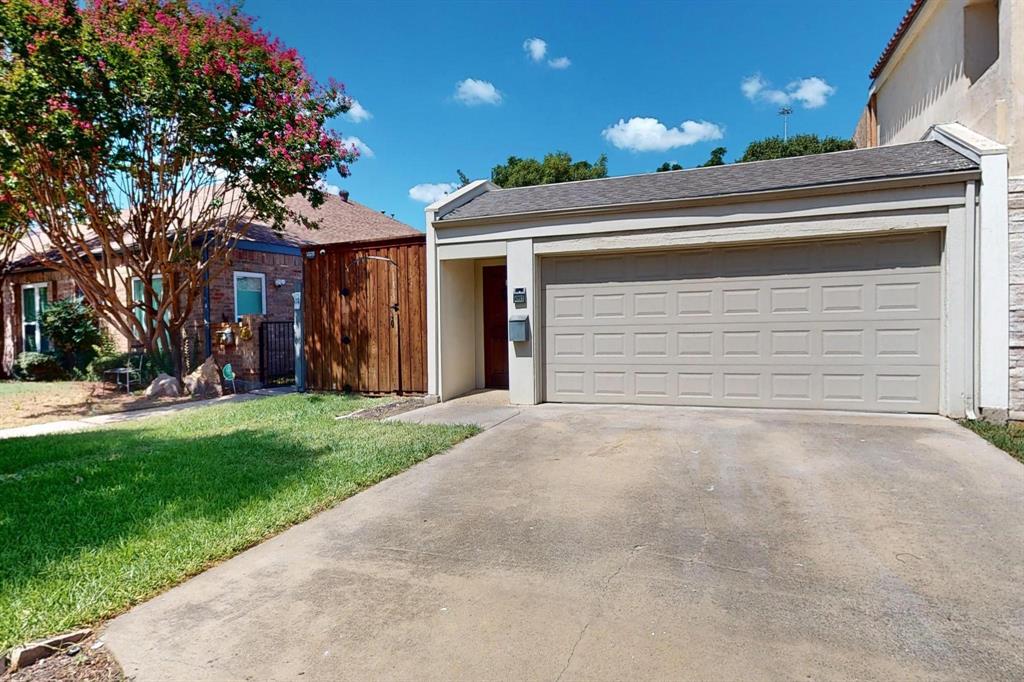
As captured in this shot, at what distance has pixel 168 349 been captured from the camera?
40.1 ft

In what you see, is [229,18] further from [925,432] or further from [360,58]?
[925,432]

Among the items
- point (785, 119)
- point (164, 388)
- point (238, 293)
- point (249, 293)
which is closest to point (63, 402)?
point (164, 388)

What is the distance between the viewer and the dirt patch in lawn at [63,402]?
9.44m

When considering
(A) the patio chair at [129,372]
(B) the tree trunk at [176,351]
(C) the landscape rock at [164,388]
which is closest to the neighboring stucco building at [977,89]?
(C) the landscape rock at [164,388]

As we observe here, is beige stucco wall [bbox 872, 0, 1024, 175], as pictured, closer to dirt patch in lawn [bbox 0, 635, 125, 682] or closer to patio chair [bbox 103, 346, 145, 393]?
dirt patch in lawn [bbox 0, 635, 125, 682]

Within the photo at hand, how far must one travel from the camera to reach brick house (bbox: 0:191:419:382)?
39.1 ft

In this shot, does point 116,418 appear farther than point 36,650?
Yes

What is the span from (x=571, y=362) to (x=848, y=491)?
4.87 metres

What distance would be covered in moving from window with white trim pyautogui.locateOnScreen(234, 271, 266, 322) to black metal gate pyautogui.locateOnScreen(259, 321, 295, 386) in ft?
3.85

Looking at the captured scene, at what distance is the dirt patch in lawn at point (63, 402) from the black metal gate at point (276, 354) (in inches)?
65.5

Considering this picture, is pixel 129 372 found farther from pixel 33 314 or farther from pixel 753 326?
pixel 753 326

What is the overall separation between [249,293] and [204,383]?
3.31m

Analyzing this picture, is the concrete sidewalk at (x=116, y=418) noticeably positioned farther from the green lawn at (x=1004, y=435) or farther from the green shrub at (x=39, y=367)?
the green lawn at (x=1004, y=435)

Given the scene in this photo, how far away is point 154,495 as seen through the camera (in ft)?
15.1
